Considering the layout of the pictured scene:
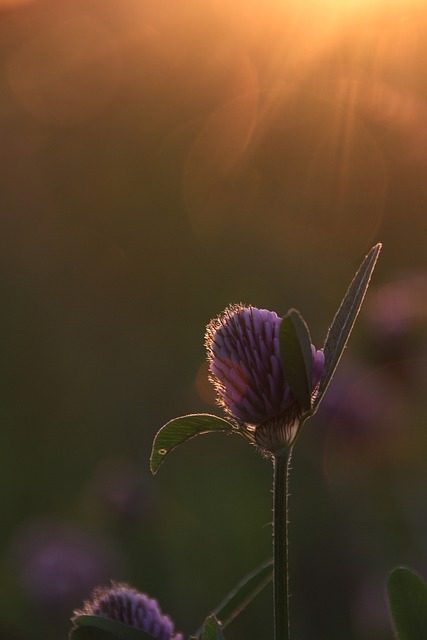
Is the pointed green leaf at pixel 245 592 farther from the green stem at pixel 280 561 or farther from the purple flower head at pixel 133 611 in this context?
the green stem at pixel 280 561

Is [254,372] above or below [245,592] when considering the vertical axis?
above

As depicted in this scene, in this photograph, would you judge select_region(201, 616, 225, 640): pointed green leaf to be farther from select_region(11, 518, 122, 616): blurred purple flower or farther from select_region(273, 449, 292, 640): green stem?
select_region(11, 518, 122, 616): blurred purple flower

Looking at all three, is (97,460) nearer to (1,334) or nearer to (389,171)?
(1,334)

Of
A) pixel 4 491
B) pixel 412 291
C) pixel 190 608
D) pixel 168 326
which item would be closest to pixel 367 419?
pixel 412 291

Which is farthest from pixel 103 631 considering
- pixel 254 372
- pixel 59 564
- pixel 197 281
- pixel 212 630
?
pixel 197 281

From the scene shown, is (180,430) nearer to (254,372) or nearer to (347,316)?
(254,372)

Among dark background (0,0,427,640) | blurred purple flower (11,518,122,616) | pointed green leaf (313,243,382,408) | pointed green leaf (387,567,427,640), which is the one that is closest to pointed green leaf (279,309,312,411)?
pointed green leaf (313,243,382,408)
